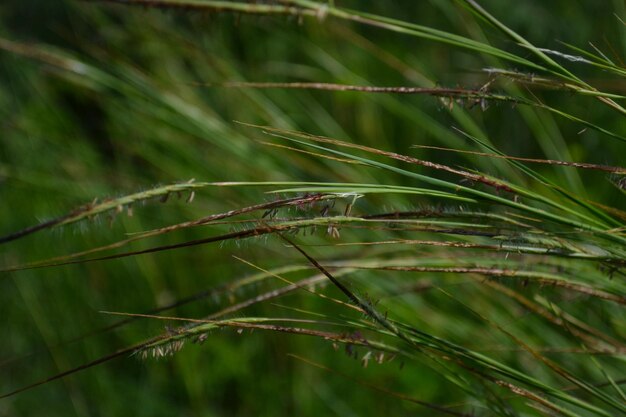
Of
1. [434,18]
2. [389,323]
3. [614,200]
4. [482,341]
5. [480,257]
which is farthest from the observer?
[434,18]

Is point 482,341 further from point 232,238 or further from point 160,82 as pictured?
point 160,82

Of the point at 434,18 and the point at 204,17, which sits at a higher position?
the point at 204,17

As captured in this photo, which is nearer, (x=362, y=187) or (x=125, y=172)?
(x=362, y=187)

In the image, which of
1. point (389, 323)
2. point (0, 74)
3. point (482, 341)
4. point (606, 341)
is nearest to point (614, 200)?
point (482, 341)

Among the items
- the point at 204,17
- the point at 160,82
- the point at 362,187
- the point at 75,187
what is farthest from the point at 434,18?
the point at 362,187

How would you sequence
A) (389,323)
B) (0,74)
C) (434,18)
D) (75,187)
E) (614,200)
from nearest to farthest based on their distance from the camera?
(389,323) → (614,200) → (75,187) → (434,18) → (0,74)

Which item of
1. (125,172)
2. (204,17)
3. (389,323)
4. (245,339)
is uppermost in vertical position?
(204,17)
